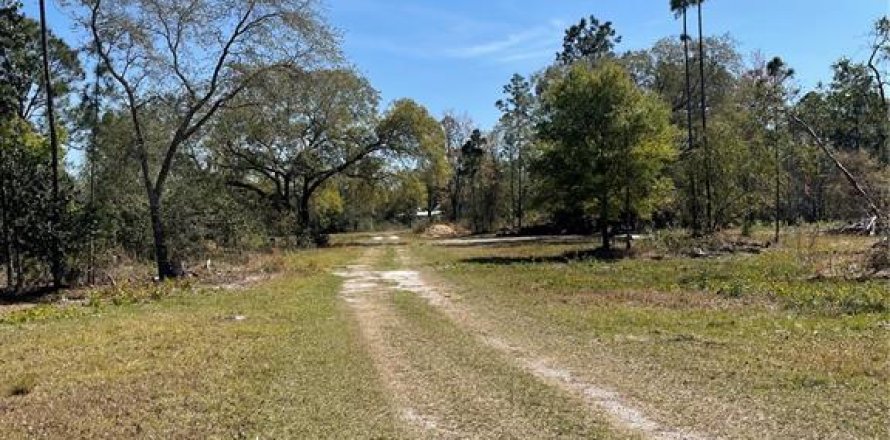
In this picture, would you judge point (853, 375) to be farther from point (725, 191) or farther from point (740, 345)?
point (725, 191)

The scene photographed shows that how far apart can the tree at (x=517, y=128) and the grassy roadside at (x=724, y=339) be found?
165ft

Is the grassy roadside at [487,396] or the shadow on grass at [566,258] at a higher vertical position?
the shadow on grass at [566,258]

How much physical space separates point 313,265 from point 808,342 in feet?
76.0

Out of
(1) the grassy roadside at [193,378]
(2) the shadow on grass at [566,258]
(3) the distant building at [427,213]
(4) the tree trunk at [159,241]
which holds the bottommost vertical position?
(1) the grassy roadside at [193,378]

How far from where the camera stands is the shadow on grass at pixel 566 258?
31203 millimetres

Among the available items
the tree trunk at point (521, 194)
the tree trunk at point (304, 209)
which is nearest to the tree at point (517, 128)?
the tree trunk at point (521, 194)

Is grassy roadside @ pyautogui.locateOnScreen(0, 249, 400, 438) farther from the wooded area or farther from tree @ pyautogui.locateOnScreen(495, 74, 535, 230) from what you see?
tree @ pyautogui.locateOnScreen(495, 74, 535, 230)

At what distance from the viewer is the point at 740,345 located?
10.7 m

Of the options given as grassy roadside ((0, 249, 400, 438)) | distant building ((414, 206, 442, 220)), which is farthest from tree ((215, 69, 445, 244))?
distant building ((414, 206, 442, 220))

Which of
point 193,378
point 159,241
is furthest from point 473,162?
point 193,378

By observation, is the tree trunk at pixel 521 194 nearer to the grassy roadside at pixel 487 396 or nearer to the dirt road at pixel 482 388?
the dirt road at pixel 482 388

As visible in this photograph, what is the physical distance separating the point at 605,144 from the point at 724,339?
78.3 feet

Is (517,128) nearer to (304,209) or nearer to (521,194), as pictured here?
(521,194)

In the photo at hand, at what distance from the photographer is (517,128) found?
76.2 m
